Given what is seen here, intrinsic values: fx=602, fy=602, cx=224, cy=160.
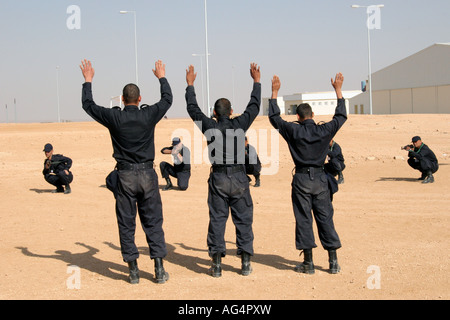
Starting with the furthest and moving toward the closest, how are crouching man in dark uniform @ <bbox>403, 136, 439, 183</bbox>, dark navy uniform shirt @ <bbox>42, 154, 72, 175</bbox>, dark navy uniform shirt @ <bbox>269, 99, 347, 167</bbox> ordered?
crouching man in dark uniform @ <bbox>403, 136, 439, 183</bbox>, dark navy uniform shirt @ <bbox>42, 154, 72, 175</bbox>, dark navy uniform shirt @ <bbox>269, 99, 347, 167</bbox>

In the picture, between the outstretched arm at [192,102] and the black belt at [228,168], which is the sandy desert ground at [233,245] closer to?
the black belt at [228,168]

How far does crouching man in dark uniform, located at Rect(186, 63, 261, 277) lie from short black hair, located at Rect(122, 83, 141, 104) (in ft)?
2.41

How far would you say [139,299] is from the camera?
6.29 m

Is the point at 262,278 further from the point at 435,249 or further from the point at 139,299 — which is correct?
the point at 435,249

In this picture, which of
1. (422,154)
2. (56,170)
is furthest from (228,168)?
(422,154)

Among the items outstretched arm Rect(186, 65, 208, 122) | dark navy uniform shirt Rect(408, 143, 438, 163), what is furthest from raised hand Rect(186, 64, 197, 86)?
dark navy uniform shirt Rect(408, 143, 438, 163)

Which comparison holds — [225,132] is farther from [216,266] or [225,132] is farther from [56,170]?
[56,170]

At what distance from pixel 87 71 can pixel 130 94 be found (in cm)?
66

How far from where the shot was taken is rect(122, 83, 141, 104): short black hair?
22.8 ft

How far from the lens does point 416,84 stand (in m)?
55.1

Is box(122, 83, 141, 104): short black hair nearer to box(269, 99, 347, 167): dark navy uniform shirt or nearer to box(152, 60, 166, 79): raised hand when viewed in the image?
box(152, 60, 166, 79): raised hand

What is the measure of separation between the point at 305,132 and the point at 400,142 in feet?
70.4

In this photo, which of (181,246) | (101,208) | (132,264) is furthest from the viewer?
(101,208)

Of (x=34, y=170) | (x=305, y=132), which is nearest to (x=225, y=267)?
(x=305, y=132)
